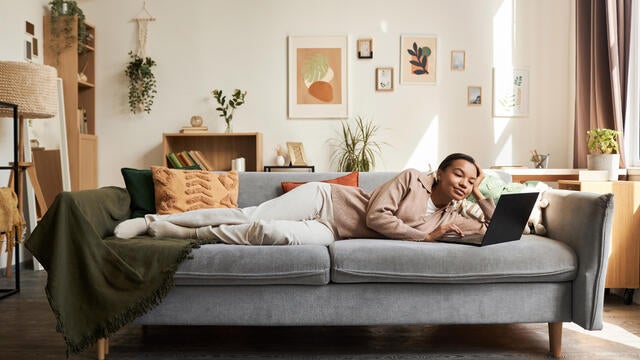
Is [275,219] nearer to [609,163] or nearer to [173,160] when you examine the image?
[173,160]

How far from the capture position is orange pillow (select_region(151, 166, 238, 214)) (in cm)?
A: 286

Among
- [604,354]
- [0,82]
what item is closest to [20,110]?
[0,82]

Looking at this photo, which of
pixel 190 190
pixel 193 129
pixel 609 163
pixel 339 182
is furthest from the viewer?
pixel 193 129

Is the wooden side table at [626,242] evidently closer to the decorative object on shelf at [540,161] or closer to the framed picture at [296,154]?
the decorative object on shelf at [540,161]

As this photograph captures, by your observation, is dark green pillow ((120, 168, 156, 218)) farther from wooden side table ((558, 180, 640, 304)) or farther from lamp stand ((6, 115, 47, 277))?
wooden side table ((558, 180, 640, 304))

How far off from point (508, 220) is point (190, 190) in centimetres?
164

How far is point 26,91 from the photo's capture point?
3594mm

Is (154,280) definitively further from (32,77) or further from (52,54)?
(52,54)

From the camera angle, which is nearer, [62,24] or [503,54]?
[62,24]

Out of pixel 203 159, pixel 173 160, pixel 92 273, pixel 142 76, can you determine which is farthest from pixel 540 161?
pixel 92 273

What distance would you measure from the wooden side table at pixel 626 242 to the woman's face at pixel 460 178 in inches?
50.9

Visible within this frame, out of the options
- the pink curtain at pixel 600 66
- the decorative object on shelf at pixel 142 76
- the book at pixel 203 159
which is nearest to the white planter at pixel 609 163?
the pink curtain at pixel 600 66

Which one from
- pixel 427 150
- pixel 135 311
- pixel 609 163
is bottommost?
pixel 135 311

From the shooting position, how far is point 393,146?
5125mm
